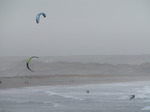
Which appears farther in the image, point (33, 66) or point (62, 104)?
point (33, 66)

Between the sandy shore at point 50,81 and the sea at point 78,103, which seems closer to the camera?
the sea at point 78,103

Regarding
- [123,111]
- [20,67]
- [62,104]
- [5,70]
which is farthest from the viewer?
[20,67]

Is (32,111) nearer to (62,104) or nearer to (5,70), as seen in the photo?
(62,104)

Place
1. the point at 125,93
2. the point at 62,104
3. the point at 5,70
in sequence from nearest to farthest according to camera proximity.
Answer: the point at 62,104, the point at 125,93, the point at 5,70

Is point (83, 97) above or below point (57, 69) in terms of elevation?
below

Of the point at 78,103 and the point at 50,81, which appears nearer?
the point at 78,103

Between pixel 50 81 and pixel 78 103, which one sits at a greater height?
pixel 50 81

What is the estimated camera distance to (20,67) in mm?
76812

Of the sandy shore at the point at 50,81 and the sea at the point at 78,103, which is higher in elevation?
the sandy shore at the point at 50,81

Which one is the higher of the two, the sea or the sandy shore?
the sandy shore

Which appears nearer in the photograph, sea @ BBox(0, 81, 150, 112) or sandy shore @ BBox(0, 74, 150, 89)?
sea @ BBox(0, 81, 150, 112)

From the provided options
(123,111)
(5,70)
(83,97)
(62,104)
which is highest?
(5,70)

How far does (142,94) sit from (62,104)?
7.71 metres

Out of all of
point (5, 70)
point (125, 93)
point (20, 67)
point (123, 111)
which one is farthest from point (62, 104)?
point (20, 67)
